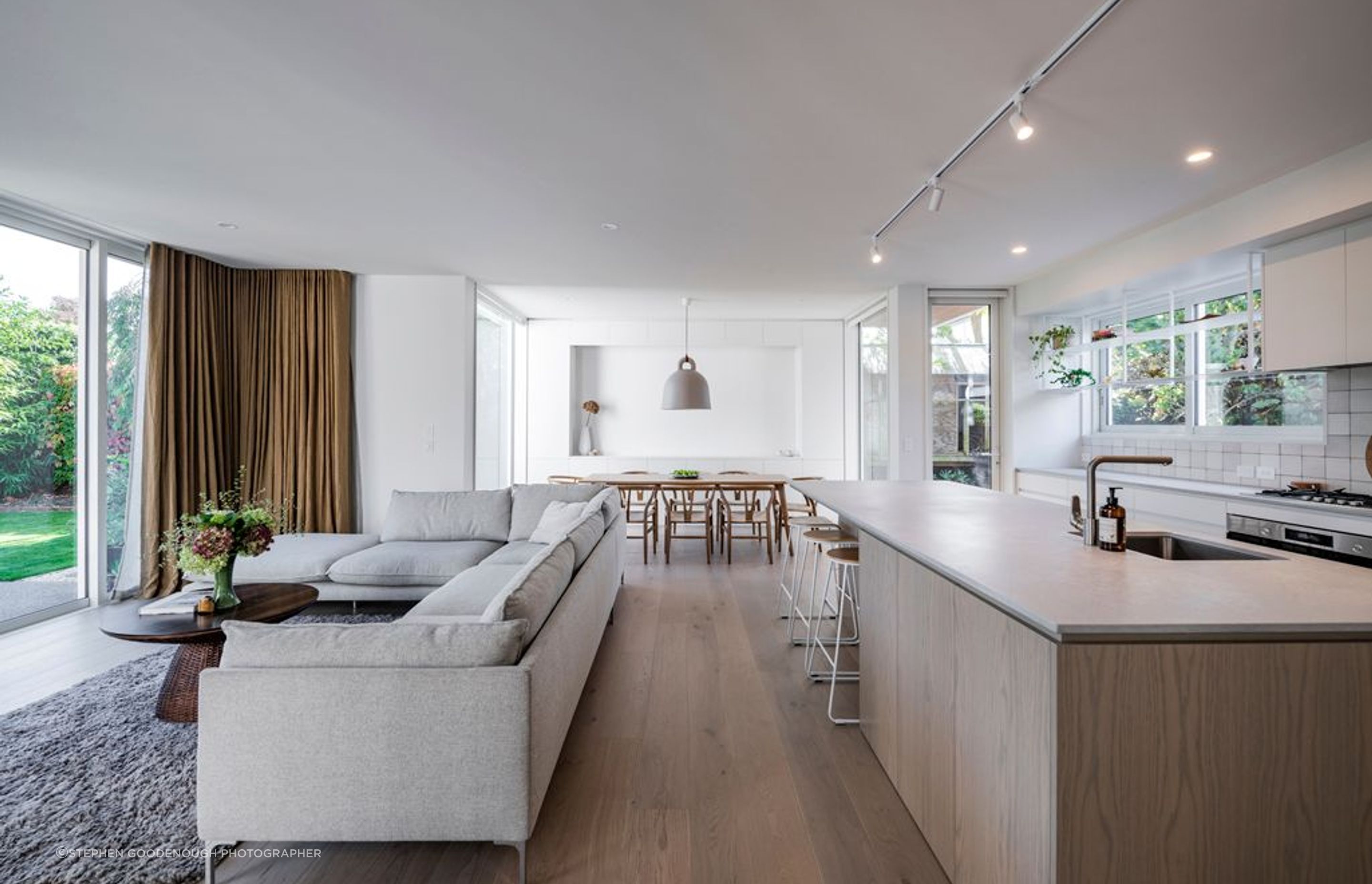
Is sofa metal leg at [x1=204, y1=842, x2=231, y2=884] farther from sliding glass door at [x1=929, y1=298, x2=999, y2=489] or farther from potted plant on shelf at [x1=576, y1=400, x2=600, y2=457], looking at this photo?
potted plant on shelf at [x1=576, y1=400, x2=600, y2=457]

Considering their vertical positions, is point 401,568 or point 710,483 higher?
point 710,483

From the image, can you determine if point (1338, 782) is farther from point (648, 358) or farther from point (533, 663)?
point (648, 358)

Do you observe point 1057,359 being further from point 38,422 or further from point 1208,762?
point 38,422

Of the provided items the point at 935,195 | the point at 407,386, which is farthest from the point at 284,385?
the point at 935,195

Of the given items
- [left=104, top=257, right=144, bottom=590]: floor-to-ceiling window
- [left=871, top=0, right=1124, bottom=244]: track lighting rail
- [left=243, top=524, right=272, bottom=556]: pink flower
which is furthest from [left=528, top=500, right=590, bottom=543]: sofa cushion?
[left=104, top=257, right=144, bottom=590]: floor-to-ceiling window

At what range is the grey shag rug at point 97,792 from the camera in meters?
1.62

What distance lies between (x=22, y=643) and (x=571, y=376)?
5.17m

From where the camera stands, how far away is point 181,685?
2434 mm

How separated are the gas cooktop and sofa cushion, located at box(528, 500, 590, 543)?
13.1 feet

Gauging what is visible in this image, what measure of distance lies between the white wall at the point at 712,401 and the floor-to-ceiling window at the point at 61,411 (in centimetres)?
452

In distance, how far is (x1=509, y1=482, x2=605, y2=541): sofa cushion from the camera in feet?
13.7

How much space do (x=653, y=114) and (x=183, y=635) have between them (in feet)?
9.46

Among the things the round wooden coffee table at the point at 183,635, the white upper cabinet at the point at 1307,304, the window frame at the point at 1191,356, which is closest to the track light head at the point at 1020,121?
the white upper cabinet at the point at 1307,304

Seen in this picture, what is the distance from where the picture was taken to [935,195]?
294cm
